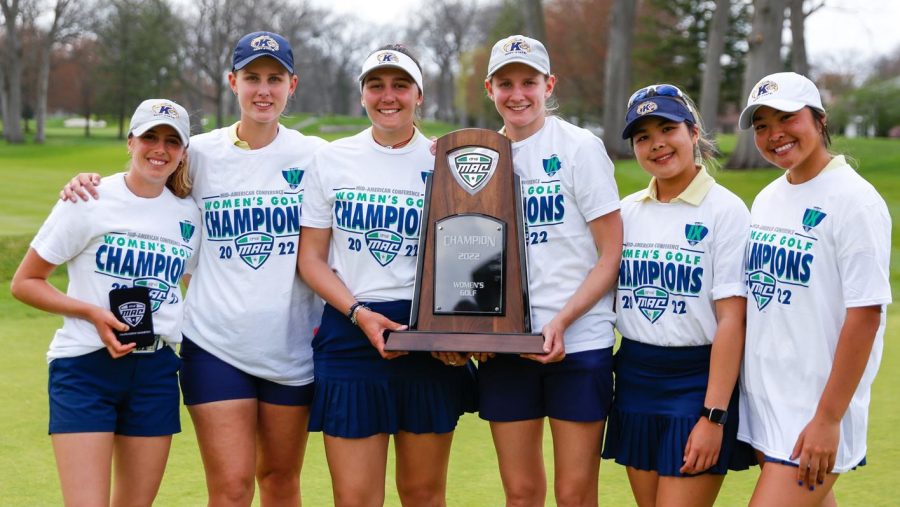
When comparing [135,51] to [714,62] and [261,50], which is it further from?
[261,50]

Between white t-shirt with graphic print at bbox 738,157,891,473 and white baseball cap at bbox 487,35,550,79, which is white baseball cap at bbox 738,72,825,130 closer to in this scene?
white t-shirt with graphic print at bbox 738,157,891,473

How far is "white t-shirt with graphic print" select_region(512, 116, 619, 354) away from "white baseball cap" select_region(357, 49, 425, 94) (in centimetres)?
59

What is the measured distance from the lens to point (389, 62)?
3.95 metres

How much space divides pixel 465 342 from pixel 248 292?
3.41ft

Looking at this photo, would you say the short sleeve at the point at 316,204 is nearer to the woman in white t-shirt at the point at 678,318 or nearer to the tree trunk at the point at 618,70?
the woman in white t-shirt at the point at 678,318

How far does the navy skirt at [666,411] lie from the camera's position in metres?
3.68

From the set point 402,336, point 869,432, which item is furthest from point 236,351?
point 869,432

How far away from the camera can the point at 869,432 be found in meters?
6.04

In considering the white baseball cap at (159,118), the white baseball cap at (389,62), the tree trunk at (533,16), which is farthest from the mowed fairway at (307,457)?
the tree trunk at (533,16)

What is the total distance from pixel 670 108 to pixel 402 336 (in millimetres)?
1343

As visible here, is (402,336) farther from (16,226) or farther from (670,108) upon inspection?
(16,226)

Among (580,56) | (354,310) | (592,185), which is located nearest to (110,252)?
(354,310)

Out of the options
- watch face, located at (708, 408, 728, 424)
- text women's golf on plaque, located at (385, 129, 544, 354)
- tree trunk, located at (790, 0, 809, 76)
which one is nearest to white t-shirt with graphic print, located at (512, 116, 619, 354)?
text women's golf on plaque, located at (385, 129, 544, 354)

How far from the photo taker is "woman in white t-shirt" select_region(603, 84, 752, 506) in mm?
3615
